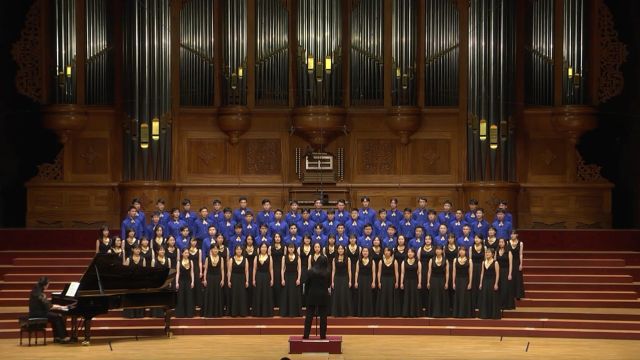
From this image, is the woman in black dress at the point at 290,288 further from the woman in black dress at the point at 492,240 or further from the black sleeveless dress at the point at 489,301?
the woman in black dress at the point at 492,240

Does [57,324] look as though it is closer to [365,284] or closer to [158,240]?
[158,240]

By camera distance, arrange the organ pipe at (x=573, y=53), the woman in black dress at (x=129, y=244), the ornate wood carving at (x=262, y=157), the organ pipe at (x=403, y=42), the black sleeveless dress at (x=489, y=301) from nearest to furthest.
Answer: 1. the black sleeveless dress at (x=489, y=301)
2. the woman in black dress at (x=129, y=244)
3. the organ pipe at (x=573, y=53)
4. the organ pipe at (x=403, y=42)
5. the ornate wood carving at (x=262, y=157)

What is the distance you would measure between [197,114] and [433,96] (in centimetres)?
351

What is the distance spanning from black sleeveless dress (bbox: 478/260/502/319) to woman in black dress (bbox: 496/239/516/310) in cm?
14

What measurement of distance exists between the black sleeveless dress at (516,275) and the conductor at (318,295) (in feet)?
9.76

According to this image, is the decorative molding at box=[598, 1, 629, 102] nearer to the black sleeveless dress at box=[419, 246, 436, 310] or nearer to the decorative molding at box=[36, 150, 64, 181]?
the black sleeveless dress at box=[419, 246, 436, 310]

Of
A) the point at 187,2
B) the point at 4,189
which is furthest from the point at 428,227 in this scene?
the point at 4,189

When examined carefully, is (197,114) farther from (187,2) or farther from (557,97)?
(557,97)

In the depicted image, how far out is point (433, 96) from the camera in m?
17.8

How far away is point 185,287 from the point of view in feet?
47.5

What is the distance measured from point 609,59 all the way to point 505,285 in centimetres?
487

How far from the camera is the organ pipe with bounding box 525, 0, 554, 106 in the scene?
17.5m

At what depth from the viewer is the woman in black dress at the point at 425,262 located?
14.5 meters

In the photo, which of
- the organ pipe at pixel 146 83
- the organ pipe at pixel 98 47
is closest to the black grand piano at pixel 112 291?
the organ pipe at pixel 146 83
